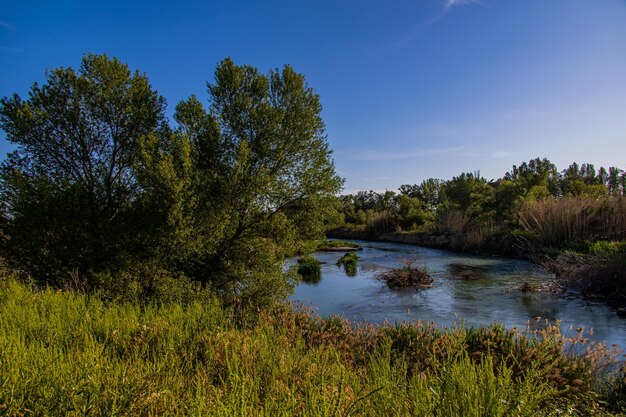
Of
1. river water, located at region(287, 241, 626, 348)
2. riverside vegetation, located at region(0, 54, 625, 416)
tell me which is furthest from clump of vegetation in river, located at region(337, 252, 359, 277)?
riverside vegetation, located at region(0, 54, 625, 416)

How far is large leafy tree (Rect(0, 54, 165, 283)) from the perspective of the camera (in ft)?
34.7

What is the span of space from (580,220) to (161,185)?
82.1ft

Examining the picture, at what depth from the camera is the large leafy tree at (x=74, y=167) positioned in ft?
34.7

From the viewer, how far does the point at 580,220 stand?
23297mm

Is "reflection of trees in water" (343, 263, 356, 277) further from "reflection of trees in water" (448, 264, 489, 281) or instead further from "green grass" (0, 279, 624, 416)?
"green grass" (0, 279, 624, 416)

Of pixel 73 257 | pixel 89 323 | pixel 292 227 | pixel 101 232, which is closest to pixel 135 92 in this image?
pixel 101 232

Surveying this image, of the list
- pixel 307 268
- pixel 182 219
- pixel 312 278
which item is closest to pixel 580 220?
pixel 312 278

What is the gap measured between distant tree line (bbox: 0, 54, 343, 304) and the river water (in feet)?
11.7

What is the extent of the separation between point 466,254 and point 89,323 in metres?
30.4

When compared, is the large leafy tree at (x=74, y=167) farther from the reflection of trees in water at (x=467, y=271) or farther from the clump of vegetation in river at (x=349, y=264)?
the reflection of trees in water at (x=467, y=271)

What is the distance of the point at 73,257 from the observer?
35.7 ft

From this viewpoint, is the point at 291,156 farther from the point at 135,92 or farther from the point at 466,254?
the point at 466,254

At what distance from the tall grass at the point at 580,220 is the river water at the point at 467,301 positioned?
292 cm

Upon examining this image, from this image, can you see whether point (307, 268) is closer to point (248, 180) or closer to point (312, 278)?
point (312, 278)
